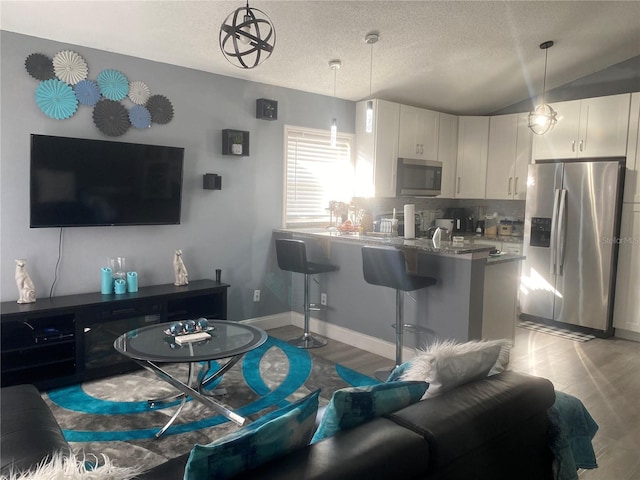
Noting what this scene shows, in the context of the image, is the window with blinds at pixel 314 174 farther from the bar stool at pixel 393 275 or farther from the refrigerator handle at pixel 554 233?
the refrigerator handle at pixel 554 233

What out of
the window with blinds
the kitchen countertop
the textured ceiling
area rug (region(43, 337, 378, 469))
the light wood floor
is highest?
the textured ceiling

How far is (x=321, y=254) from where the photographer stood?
4719 mm

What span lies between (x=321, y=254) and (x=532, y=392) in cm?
308

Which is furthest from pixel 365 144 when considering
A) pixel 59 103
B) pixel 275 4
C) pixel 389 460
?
pixel 389 460

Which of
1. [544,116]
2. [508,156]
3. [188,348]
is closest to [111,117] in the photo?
[188,348]

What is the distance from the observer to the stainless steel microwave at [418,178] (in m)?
5.49

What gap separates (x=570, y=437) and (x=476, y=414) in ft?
2.24

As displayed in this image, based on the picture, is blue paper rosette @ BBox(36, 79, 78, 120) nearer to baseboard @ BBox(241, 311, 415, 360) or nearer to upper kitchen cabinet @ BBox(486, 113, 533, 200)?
baseboard @ BBox(241, 311, 415, 360)

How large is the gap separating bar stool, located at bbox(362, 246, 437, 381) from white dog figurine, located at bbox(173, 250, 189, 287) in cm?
160

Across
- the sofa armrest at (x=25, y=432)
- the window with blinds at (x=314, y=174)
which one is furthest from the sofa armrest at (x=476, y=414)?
the window with blinds at (x=314, y=174)

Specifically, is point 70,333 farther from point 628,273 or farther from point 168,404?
point 628,273

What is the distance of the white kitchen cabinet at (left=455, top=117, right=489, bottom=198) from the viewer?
20.1ft

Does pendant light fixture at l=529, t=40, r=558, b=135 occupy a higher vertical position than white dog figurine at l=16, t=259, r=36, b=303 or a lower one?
higher

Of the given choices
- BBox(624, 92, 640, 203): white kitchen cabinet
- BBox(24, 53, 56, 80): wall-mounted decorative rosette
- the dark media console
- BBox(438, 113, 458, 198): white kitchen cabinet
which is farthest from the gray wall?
BBox(624, 92, 640, 203): white kitchen cabinet
